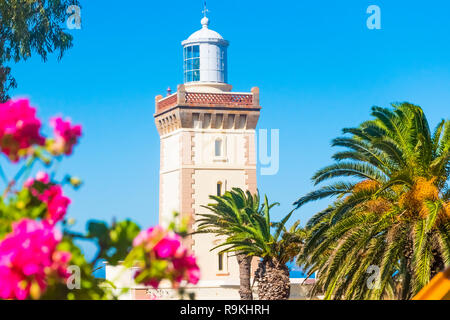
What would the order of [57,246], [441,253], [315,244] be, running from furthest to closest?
[315,244] < [441,253] < [57,246]

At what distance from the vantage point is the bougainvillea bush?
12.5ft

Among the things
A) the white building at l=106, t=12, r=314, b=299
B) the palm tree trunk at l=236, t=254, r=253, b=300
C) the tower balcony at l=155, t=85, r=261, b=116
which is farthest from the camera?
the tower balcony at l=155, t=85, r=261, b=116

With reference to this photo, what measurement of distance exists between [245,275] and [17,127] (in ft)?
123

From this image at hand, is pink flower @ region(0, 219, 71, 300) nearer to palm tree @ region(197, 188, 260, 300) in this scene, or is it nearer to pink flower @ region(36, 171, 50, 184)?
pink flower @ region(36, 171, 50, 184)

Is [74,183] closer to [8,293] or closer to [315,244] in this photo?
[8,293]

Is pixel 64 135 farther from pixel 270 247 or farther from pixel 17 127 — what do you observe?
pixel 270 247

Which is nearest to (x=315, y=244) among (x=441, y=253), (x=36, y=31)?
(x=441, y=253)

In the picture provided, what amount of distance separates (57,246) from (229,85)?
2057 inches

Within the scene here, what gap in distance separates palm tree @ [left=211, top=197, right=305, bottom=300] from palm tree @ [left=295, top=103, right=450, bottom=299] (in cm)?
1481

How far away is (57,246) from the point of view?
12.8 ft

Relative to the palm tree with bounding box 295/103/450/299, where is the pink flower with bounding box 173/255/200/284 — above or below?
below

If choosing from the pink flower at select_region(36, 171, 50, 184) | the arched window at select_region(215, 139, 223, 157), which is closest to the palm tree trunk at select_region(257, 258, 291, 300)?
the arched window at select_region(215, 139, 223, 157)

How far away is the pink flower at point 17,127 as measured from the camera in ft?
14.7

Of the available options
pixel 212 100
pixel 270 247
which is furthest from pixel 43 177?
pixel 212 100
